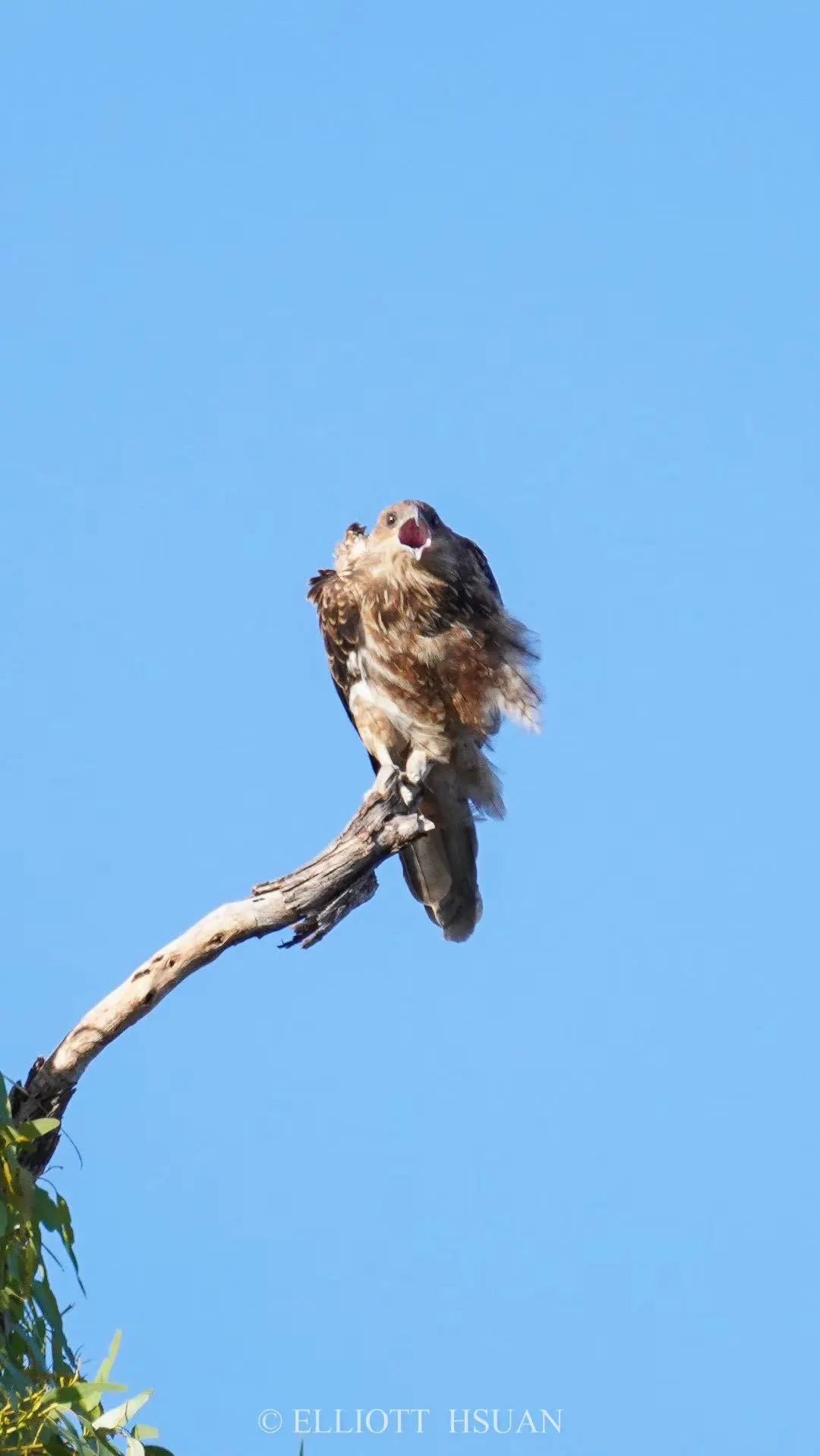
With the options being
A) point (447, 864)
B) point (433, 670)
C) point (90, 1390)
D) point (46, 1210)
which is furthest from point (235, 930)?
point (447, 864)

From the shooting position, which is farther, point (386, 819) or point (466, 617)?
point (466, 617)

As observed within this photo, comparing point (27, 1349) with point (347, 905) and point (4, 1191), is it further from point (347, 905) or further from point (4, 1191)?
point (347, 905)

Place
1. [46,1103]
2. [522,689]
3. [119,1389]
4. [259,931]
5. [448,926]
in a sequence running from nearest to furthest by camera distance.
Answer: [119,1389] → [46,1103] → [259,931] → [522,689] → [448,926]

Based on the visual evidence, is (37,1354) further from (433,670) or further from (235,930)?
(433,670)

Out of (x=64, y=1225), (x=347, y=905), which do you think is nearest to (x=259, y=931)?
(x=347, y=905)

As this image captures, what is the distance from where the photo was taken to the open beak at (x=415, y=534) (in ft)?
20.6

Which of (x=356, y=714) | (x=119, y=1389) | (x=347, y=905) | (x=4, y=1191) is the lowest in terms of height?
(x=119, y=1389)

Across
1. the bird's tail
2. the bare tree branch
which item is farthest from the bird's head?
the bare tree branch

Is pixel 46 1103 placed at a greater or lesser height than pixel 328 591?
lesser

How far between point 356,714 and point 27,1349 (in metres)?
3.46

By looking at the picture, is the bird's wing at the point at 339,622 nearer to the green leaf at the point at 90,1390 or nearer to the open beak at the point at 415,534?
the open beak at the point at 415,534

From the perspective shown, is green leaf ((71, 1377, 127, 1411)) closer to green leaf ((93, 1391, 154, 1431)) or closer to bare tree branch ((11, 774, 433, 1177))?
green leaf ((93, 1391, 154, 1431))

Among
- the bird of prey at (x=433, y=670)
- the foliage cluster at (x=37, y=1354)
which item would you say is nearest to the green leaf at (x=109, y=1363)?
the foliage cluster at (x=37, y=1354)

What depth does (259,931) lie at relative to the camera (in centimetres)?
472
